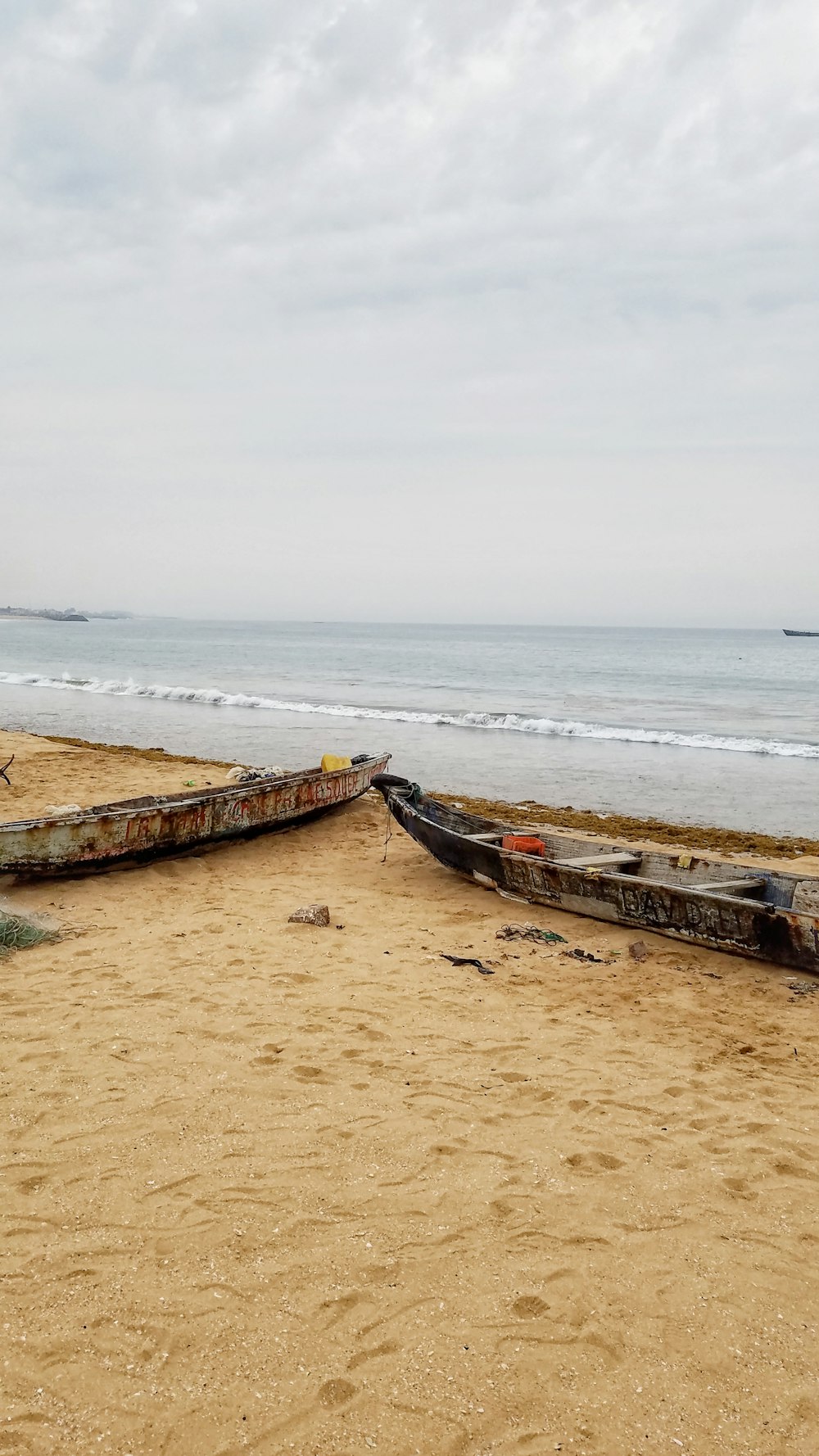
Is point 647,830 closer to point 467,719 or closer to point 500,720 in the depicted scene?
point 500,720

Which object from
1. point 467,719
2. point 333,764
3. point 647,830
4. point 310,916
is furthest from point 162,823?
point 467,719

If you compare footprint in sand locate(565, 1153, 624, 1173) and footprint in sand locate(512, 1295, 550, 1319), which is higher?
footprint in sand locate(565, 1153, 624, 1173)

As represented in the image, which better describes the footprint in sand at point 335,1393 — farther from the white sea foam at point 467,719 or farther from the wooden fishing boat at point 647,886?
the white sea foam at point 467,719

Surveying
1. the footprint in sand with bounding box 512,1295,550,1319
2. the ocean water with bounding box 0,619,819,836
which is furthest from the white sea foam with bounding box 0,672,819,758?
the footprint in sand with bounding box 512,1295,550,1319

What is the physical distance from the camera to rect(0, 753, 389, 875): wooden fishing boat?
805cm

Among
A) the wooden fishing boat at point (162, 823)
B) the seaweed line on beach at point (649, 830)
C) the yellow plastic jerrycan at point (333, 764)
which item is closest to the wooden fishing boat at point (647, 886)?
the wooden fishing boat at point (162, 823)

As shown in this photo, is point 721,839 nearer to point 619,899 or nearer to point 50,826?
point 619,899

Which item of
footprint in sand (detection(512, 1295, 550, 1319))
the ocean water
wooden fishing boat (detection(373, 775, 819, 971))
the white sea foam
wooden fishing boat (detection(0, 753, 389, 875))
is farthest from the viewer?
the white sea foam

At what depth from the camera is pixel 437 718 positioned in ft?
87.2

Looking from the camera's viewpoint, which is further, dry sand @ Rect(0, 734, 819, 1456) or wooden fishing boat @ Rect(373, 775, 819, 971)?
A: wooden fishing boat @ Rect(373, 775, 819, 971)

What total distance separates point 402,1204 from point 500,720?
22.6 metres

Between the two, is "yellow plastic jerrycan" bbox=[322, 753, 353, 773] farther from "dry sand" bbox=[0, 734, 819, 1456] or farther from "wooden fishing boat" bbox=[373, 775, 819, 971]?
"dry sand" bbox=[0, 734, 819, 1456]

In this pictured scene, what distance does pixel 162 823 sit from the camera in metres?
9.13

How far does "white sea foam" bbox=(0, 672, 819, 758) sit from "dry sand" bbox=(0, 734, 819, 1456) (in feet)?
53.8
